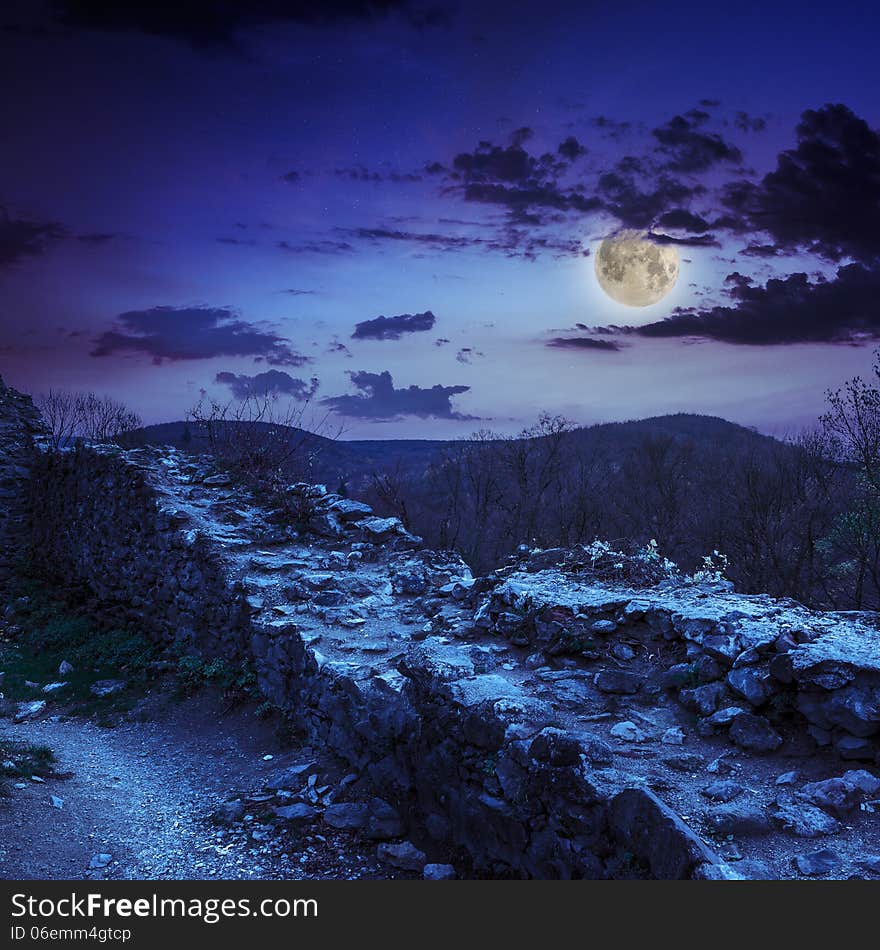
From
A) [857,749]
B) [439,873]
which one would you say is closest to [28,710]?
[439,873]

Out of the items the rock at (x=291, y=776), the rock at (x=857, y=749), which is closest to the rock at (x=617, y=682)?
the rock at (x=857, y=749)

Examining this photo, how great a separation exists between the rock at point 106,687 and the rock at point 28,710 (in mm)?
Result: 673

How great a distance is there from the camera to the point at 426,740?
19.9ft

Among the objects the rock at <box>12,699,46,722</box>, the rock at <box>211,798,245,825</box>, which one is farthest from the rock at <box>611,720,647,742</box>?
the rock at <box>12,699,46,722</box>

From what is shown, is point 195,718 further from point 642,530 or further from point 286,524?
point 642,530

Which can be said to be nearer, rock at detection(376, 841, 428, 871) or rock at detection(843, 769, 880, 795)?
rock at detection(843, 769, 880, 795)

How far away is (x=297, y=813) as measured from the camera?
6.46 m

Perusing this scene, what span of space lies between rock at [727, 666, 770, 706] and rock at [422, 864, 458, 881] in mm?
2698

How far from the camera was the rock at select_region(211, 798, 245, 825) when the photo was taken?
6.46m

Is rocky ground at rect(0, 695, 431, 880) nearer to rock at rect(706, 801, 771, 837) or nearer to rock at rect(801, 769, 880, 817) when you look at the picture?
rock at rect(706, 801, 771, 837)

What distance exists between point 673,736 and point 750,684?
2.52 feet

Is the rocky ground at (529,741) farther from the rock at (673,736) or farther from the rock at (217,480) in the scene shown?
the rock at (217,480)

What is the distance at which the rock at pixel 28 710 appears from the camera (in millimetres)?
9492

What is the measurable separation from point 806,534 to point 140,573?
20.1 metres
